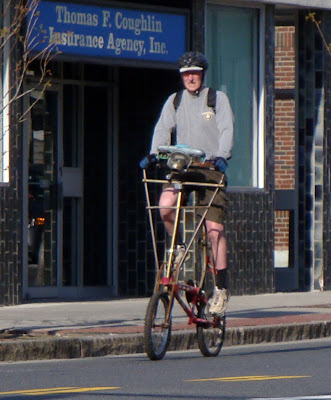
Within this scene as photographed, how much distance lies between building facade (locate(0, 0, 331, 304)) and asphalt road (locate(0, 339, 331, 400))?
4277 mm

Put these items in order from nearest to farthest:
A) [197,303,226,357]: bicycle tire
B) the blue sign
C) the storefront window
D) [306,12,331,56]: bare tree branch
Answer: [197,303,226,357]: bicycle tire
the blue sign
[306,12,331,56]: bare tree branch
the storefront window

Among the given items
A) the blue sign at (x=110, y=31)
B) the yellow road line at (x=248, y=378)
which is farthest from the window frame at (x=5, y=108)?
the yellow road line at (x=248, y=378)

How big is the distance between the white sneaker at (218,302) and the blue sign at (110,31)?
3.81m

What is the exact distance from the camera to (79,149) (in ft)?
45.5

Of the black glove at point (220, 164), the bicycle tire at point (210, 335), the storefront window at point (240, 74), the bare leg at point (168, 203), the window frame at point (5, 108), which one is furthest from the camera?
the storefront window at point (240, 74)

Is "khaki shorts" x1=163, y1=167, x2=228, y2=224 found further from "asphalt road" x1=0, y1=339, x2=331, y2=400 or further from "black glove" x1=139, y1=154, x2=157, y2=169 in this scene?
"asphalt road" x1=0, y1=339, x2=331, y2=400

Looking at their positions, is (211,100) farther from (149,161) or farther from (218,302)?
A: (218,302)

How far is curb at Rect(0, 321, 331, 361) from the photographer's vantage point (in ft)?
29.7

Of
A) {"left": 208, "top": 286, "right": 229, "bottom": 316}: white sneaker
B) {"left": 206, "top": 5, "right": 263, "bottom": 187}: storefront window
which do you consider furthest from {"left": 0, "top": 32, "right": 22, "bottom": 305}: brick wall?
{"left": 208, "top": 286, "right": 229, "bottom": 316}: white sneaker

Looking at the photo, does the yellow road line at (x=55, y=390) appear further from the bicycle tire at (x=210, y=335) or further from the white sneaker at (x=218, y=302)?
the white sneaker at (x=218, y=302)

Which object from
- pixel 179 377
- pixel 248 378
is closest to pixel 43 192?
pixel 179 377

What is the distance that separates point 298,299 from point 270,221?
113 cm

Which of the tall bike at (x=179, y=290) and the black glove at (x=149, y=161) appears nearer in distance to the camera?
the tall bike at (x=179, y=290)

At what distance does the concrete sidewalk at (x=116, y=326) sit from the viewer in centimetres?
926
